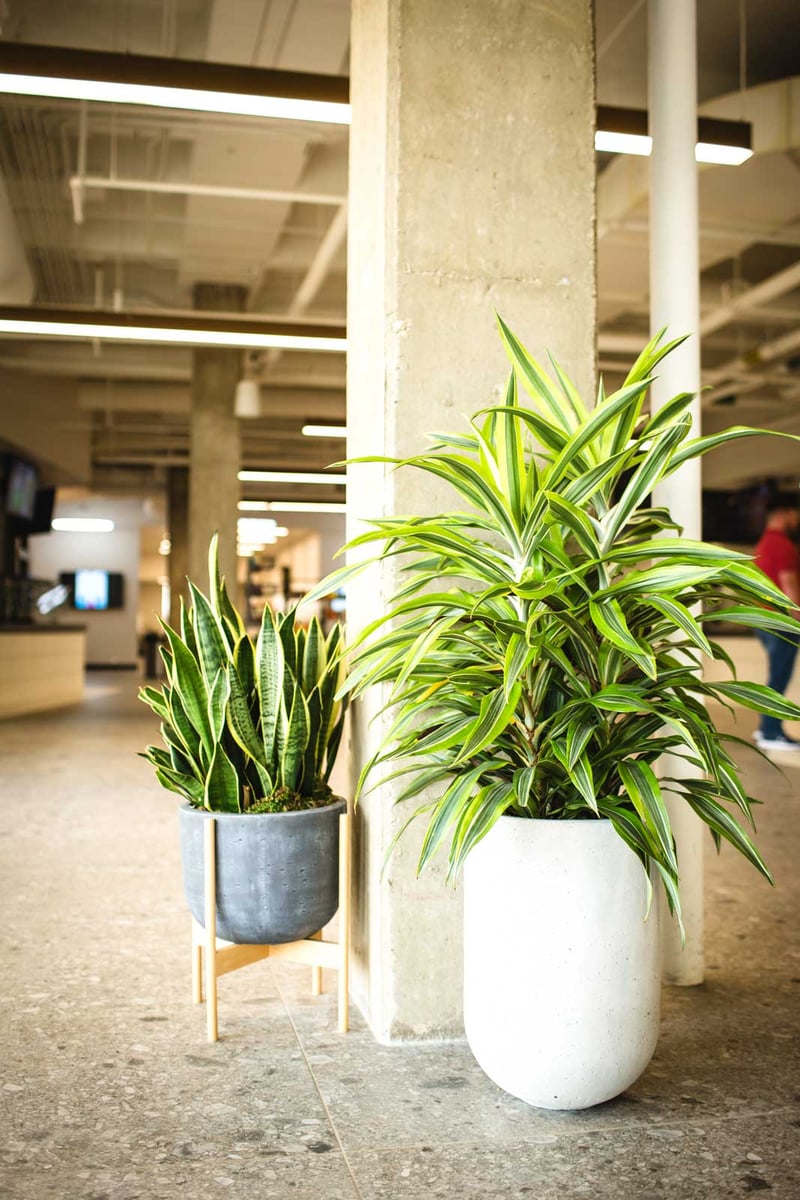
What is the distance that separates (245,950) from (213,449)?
8109mm

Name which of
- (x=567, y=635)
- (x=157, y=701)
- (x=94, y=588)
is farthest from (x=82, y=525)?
(x=567, y=635)

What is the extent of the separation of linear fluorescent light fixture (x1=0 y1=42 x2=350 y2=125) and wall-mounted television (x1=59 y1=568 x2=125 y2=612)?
627 inches

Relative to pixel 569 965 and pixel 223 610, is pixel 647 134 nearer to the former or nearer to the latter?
pixel 223 610

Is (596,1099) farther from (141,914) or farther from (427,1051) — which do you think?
(141,914)

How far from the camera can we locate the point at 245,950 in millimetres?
2027

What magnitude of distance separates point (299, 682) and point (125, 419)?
506 inches

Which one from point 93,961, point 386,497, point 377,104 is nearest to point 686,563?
point 386,497

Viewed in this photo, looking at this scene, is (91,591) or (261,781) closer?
(261,781)

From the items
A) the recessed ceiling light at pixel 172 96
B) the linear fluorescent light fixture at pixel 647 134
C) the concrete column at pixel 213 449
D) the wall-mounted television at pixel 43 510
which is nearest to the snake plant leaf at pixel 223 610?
the recessed ceiling light at pixel 172 96

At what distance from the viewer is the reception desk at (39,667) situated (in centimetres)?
914

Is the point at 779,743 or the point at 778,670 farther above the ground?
the point at 778,670

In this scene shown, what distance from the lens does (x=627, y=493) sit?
1.61m

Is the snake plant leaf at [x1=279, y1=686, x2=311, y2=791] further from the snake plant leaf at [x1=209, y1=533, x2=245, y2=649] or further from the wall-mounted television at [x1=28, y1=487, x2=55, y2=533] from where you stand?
the wall-mounted television at [x1=28, y1=487, x2=55, y2=533]

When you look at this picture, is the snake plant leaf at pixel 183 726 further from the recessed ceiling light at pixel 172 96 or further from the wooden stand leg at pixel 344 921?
the recessed ceiling light at pixel 172 96
